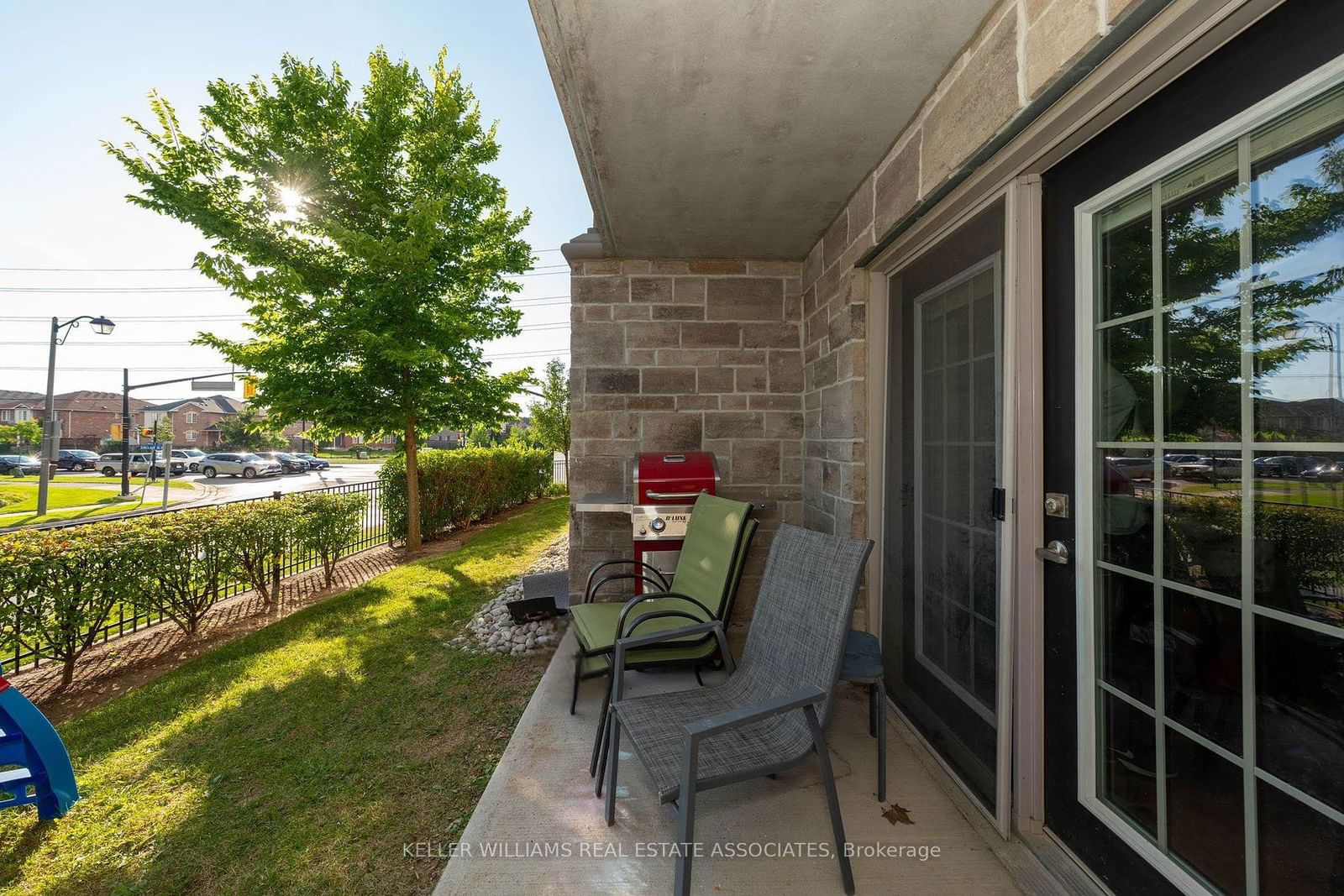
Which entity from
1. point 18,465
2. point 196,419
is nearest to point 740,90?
point 18,465

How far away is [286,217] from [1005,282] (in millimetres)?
6984

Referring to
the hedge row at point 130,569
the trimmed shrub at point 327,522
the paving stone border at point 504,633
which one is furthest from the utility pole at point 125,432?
the paving stone border at point 504,633

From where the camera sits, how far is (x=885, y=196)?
2.21 metres

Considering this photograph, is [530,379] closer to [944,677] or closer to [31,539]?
[31,539]

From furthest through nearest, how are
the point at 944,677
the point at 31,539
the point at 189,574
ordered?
the point at 189,574 < the point at 31,539 < the point at 944,677

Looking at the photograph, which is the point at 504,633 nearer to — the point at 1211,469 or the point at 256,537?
the point at 256,537

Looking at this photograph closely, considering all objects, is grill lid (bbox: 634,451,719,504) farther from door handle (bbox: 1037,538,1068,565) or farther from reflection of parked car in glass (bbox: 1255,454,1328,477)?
reflection of parked car in glass (bbox: 1255,454,1328,477)

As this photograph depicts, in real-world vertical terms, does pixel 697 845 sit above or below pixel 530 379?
below

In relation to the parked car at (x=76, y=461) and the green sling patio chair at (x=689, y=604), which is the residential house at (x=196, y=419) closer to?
the parked car at (x=76, y=461)

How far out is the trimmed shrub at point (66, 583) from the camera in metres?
2.65

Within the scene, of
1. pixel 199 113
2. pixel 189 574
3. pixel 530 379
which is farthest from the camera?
pixel 530 379

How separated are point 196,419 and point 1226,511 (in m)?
58.6

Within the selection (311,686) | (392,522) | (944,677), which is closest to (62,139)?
(392,522)

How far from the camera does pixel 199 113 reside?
5.26 m
